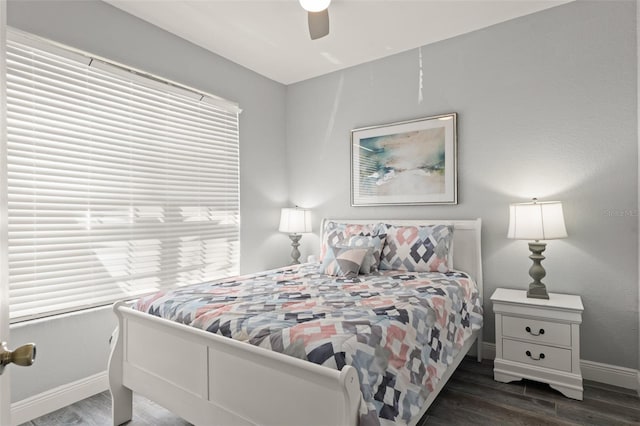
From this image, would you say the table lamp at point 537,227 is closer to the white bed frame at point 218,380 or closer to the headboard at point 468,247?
the headboard at point 468,247

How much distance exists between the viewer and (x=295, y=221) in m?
3.77

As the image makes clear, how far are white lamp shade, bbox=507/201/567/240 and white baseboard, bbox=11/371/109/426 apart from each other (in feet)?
10.2

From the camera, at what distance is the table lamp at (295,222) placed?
12.4 feet

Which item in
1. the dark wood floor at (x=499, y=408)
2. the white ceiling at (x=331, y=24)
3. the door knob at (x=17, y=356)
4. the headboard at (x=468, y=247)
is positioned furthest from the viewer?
the headboard at (x=468, y=247)

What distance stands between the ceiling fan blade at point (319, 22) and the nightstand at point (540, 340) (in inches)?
87.7

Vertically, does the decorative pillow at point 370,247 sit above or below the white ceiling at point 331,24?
below

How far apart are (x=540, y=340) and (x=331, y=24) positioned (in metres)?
2.86

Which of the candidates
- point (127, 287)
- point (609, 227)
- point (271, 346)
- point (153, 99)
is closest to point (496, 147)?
point (609, 227)

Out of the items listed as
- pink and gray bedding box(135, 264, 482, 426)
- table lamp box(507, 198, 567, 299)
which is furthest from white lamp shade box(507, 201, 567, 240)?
pink and gray bedding box(135, 264, 482, 426)

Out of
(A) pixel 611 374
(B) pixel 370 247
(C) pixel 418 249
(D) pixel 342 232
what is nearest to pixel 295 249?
(D) pixel 342 232

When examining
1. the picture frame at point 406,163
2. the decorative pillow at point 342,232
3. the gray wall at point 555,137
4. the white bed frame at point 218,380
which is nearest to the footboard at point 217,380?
the white bed frame at point 218,380

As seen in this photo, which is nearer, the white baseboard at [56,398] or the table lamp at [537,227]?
the white baseboard at [56,398]

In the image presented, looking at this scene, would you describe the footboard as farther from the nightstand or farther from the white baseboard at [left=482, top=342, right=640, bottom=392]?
the white baseboard at [left=482, top=342, right=640, bottom=392]

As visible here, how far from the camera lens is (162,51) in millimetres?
2912
